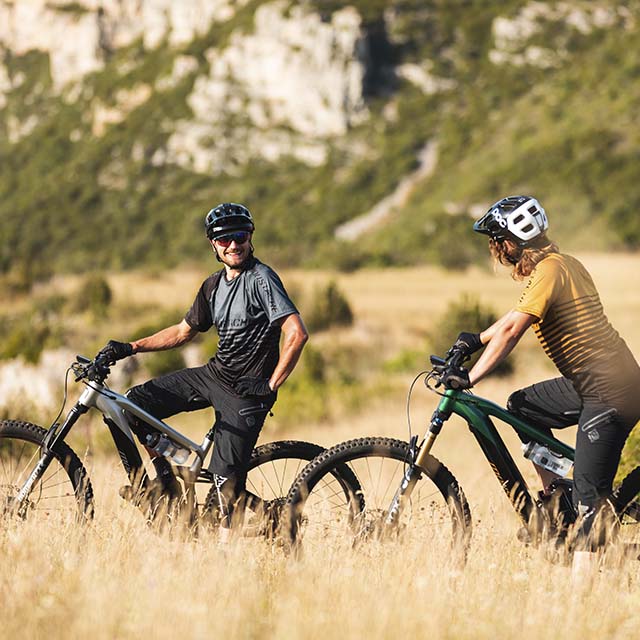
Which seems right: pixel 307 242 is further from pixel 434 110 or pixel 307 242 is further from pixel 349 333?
pixel 349 333

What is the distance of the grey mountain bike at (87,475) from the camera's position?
596 centimetres

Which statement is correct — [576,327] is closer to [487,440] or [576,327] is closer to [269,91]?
[487,440]

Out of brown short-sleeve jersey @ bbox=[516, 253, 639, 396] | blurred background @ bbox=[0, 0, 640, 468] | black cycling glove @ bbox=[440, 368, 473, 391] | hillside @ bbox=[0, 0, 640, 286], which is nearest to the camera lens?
brown short-sleeve jersey @ bbox=[516, 253, 639, 396]

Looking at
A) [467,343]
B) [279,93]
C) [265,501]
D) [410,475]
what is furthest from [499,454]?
[279,93]

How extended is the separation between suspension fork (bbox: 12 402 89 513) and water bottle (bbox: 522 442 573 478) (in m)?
2.48

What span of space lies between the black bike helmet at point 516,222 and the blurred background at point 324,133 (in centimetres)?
3562

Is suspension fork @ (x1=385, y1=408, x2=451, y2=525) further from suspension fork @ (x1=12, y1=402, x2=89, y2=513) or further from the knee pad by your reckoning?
suspension fork @ (x1=12, y1=402, x2=89, y2=513)

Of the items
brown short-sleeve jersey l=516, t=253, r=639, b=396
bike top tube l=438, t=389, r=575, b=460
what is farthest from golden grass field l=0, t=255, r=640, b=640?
bike top tube l=438, t=389, r=575, b=460

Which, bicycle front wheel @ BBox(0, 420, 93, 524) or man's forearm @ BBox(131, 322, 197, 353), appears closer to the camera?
bicycle front wheel @ BBox(0, 420, 93, 524)

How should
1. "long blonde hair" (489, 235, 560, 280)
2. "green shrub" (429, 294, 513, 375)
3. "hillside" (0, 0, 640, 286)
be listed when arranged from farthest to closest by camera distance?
"hillside" (0, 0, 640, 286) < "green shrub" (429, 294, 513, 375) < "long blonde hair" (489, 235, 560, 280)

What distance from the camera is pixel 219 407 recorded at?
605 centimetres

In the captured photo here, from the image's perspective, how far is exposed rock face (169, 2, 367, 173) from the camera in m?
100

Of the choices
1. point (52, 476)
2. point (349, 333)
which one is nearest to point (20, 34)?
point (349, 333)

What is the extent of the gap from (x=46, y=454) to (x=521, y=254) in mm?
2822
